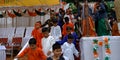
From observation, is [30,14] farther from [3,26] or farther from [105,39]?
[105,39]

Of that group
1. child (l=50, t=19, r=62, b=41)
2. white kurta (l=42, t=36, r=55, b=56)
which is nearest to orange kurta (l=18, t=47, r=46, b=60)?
white kurta (l=42, t=36, r=55, b=56)

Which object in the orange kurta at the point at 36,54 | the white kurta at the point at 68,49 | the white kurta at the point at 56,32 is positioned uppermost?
the orange kurta at the point at 36,54

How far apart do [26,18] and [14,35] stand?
3.68ft

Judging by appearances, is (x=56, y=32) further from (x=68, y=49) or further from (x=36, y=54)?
(x=36, y=54)

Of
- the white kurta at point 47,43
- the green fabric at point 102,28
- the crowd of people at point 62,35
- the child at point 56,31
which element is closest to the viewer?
the crowd of people at point 62,35

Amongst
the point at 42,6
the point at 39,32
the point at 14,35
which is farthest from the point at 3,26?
the point at 39,32

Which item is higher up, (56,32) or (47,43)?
(47,43)

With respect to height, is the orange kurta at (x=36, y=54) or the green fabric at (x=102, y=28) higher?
the orange kurta at (x=36, y=54)

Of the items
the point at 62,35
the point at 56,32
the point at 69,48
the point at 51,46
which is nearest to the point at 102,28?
the point at 62,35

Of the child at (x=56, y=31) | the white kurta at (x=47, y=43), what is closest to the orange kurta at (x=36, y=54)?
the white kurta at (x=47, y=43)

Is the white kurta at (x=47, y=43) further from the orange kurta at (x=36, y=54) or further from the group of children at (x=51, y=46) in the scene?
the orange kurta at (x=36, y=54)

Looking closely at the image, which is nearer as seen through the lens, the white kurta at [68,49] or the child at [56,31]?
the white kurta at [68,49]

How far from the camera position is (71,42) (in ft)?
27.3

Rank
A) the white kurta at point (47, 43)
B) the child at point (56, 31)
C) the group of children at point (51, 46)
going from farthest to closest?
1. the child at point (56, 31)
2. the white kurta at point (47, 43)
3. the group of children at point (51, 46)
